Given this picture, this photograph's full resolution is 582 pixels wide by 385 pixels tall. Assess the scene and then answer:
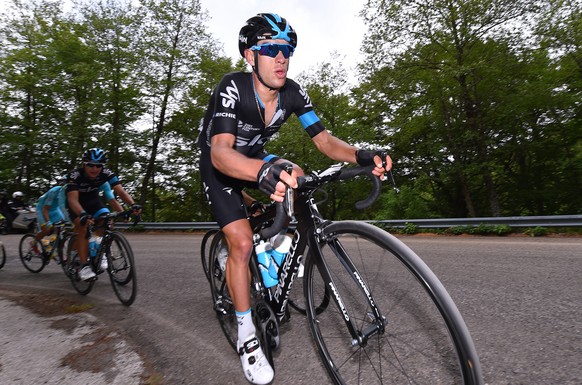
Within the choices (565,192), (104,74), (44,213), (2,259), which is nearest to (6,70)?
(104,74)

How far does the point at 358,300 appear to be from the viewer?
1.92 metres

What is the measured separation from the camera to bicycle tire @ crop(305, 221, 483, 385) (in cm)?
162

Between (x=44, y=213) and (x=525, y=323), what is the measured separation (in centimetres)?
773

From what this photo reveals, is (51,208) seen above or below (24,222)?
above

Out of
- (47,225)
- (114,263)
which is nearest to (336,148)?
(114,263)

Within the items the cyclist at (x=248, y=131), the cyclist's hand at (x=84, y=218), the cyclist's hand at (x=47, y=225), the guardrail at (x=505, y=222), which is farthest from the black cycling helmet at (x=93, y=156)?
the guardrail at (x=505, y=222)

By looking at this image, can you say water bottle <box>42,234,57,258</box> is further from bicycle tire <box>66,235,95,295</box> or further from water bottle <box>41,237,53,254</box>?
bicycle tire <box>66,235,95,295</box>

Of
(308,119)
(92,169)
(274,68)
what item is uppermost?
(274,68)

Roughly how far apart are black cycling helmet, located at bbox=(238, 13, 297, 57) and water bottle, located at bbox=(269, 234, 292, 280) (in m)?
1.44

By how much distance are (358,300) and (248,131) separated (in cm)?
152

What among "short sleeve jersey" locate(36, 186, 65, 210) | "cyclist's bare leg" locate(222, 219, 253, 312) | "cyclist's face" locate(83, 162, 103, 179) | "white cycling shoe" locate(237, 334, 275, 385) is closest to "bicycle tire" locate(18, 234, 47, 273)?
"short sleeve jersey" locate(36, 186, 65, 210)

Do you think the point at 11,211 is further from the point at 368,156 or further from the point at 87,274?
the point at 368,156

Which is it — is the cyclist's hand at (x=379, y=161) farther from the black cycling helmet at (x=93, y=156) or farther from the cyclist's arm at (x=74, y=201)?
the cyclist's arm at (x=74, y=201)

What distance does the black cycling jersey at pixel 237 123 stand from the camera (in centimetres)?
235
